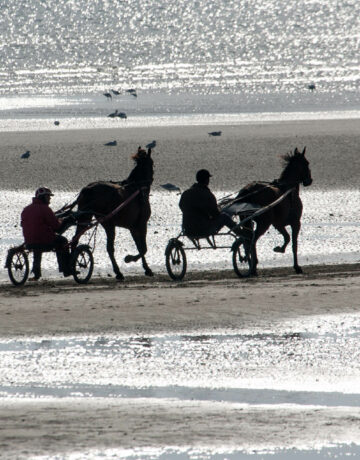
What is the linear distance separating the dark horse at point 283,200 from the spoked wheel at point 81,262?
84.3 inches

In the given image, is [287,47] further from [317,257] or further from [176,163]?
[317,257]

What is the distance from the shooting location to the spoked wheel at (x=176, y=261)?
1545 cm

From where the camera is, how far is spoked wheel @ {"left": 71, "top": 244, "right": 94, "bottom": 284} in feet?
50.0

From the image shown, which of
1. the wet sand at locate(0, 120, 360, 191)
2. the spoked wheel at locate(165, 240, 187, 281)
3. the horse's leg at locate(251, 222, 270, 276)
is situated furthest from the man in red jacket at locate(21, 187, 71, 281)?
the wet sand at locate(0, 120, 360, 191)

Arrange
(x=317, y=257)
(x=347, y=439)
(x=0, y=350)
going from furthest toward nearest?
(x=317, y=257)
(x=0, y=350)
(x=347, y=439)

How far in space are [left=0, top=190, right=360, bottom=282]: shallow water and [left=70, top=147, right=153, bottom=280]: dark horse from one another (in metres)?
0.77

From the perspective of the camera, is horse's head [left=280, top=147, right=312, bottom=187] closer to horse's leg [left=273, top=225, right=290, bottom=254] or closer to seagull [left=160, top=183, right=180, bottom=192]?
horse's leg [left=273, top=225, right=290, bottom=254]

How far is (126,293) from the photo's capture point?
1379 cm

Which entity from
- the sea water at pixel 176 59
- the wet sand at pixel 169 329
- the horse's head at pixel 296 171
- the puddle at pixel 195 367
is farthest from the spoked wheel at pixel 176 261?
the sea water at pixel 176 59

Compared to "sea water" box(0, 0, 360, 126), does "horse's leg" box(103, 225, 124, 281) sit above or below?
below

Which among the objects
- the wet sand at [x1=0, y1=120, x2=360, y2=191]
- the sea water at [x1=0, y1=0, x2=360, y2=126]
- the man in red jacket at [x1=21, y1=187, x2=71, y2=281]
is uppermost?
the sea water at [x1=0, y1=0, x2=360, y2=126]

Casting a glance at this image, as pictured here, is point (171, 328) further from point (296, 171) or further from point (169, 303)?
point (296, 171)

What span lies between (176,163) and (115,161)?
1722 millimetres

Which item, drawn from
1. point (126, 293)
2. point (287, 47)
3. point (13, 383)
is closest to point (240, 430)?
point (13, 383)
